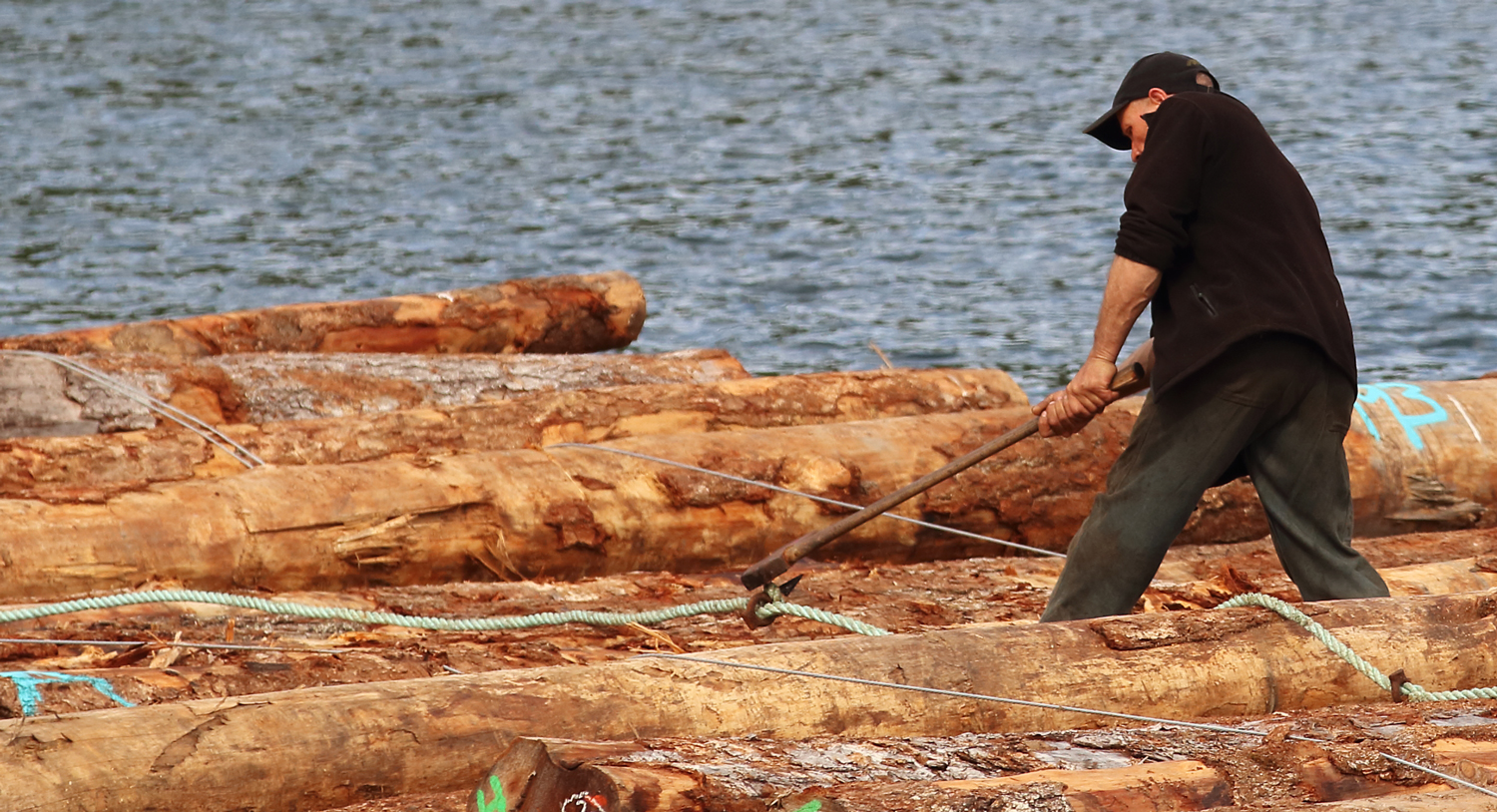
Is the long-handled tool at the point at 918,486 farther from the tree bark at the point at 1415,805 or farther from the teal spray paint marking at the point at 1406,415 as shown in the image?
the teal spray paint marking at the point at 1406,415

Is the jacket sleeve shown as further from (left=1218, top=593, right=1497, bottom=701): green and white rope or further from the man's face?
(left=1218, top=593, right=1497, bottom=701): green and white rope

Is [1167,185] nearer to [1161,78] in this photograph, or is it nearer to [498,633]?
[1161,78]

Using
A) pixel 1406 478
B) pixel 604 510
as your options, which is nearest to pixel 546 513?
pixel 604 510

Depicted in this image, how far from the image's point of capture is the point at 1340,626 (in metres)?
4.17

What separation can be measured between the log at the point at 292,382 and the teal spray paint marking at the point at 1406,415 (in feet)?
9.28

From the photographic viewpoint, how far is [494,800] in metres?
2.98

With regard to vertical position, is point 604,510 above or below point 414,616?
below

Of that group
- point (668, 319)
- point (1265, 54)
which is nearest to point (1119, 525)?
point (668, 319)

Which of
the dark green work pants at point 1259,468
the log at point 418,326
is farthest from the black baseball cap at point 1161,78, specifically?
the log at point 418,326

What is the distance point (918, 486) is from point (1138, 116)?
4.04ft

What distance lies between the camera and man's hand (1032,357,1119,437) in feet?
15.4

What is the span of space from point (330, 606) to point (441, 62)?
21039 millimetres

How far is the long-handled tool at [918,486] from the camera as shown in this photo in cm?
487

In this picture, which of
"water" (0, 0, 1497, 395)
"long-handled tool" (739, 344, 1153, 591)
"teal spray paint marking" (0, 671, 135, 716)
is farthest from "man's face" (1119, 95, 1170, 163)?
"water" (0, 0, 1497, 395)
